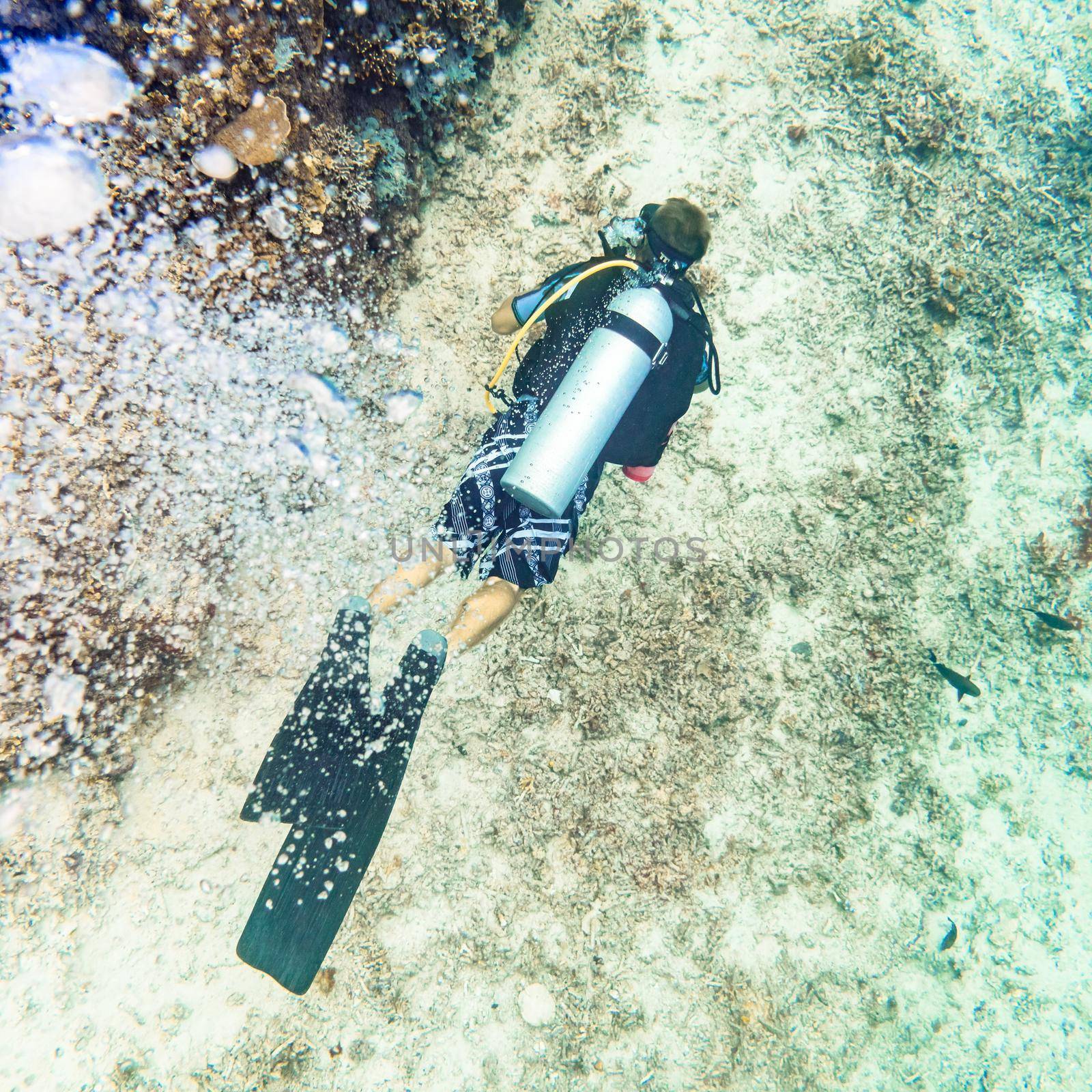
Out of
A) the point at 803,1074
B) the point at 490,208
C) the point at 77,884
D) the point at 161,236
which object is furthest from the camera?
the point at 490,208

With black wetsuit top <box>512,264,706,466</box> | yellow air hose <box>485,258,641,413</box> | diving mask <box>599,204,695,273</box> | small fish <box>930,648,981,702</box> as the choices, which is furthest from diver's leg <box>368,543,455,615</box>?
small fish <box>930,648,981,702</box>

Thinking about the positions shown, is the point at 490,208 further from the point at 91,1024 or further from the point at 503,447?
the point at 91,1024

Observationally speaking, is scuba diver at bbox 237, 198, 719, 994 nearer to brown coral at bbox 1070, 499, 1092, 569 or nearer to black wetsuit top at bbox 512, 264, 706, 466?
black wetsuit top at bbox 512, 264, 706, 466

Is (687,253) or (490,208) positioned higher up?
(687,253)

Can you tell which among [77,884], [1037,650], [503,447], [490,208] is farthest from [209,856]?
[1037,650]

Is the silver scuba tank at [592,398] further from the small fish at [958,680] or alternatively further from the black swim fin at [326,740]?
the small fish at [958,680]

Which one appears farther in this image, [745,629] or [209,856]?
[745,629]

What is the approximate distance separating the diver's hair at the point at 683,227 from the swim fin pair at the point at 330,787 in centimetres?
262

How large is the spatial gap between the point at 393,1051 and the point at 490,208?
5.49 meters

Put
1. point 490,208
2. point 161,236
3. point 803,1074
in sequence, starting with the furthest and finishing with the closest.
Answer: point 490,208, point 803,1074, point 161,236

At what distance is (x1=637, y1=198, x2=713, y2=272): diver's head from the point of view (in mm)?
2633

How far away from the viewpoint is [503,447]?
317 cm

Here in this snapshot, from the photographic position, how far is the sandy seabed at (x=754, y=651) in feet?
11.8

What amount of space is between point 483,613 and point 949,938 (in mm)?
3855
